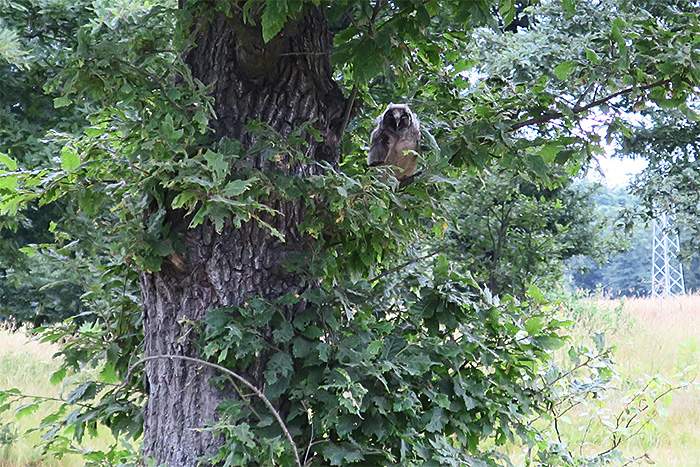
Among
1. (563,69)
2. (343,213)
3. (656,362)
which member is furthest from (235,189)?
(656,362)

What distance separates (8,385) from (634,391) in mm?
6636

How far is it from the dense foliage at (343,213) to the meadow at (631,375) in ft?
2.01

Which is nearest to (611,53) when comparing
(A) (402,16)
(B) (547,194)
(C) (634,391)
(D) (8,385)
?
(A) (402,16)

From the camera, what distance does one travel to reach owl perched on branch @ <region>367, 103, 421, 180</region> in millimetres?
2557

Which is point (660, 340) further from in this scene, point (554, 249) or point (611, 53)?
point (611, 53)

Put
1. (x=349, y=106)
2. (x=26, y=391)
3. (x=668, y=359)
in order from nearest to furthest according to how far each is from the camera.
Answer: (x=349, y=106)
(x=26, y=391)
(x=668, y=359)

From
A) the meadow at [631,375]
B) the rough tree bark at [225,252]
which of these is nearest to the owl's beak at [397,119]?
the rough tree bark at [225,252]

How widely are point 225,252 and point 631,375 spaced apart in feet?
19.4

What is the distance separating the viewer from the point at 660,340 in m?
8.81

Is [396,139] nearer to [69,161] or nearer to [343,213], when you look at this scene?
[343,213]

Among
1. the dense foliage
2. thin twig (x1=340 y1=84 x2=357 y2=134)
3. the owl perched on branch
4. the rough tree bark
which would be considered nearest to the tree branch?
the dense foliage

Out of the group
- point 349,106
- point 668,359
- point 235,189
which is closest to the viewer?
point 235,189

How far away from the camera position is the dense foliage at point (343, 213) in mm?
1941

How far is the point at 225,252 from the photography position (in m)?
2.34
